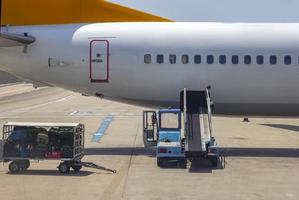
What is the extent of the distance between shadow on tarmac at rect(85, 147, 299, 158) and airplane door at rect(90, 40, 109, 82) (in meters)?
3.11

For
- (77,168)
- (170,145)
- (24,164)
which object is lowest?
(77,168)

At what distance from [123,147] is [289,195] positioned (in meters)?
10.9

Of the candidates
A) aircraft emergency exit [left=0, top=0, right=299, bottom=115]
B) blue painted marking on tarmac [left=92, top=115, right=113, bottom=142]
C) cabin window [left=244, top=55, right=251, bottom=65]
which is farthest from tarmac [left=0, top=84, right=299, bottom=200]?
cabin window [left=244, top=55, right=251, bottom=65]

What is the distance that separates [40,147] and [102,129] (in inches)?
543

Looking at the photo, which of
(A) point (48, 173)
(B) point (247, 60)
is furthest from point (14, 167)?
(B) point (247, 60)

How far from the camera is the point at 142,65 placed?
21.2 m

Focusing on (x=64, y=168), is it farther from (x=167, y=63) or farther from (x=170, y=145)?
(x=167, y=63)

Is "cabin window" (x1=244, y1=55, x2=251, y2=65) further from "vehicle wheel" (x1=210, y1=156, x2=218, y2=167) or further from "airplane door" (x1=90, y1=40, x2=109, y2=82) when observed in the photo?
"airplane door" (x1=90, y1=40, x2=109, y2=82)

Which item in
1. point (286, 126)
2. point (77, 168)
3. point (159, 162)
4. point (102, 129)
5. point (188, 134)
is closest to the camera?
point (77, 168)

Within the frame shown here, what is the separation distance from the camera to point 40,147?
17.0 metres

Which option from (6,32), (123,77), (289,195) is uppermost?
(6,32)

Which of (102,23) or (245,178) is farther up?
(102,23)

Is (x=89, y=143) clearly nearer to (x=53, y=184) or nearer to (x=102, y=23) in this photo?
(x=102, y=23)

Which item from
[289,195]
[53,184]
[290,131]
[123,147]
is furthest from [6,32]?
[290,131]
